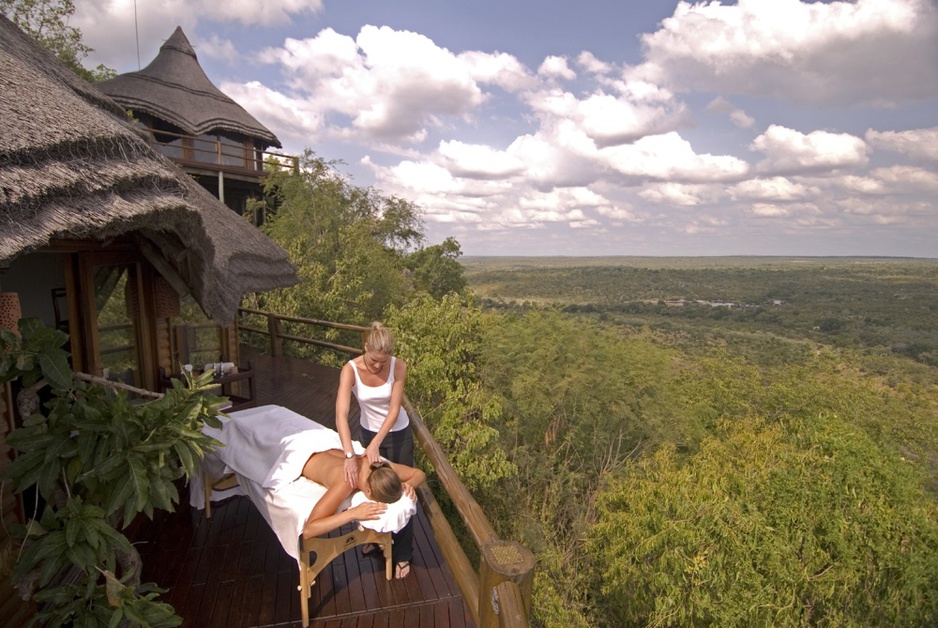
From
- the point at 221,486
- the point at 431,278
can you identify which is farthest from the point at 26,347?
the point at 431,278

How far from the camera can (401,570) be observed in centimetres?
294

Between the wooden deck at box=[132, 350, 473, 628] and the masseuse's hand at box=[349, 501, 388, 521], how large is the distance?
555 mm

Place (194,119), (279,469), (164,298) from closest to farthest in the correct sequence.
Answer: (279,469) < (164,298) < (194,119)

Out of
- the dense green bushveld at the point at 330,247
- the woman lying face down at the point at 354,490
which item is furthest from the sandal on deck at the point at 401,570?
the dense green bushveld at the point at 330,247

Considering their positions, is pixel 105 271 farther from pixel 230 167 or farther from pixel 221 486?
pixel 230 167

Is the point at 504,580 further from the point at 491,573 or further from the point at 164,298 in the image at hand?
the point at 164,298

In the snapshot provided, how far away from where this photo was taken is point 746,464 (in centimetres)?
1277

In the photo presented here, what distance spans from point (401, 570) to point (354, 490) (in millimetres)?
690

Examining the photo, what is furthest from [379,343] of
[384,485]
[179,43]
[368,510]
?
[179,43]

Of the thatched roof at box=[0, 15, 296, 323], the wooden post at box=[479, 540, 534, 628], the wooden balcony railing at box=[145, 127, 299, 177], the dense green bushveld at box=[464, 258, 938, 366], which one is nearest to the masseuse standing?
the wooden post at box=[479, 540, 534, 628]

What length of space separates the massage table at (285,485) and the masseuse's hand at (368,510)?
58mm

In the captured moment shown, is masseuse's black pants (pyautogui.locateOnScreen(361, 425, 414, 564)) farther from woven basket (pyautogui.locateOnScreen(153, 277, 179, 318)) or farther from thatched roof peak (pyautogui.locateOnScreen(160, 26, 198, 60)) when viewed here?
thatched roof peak (pyautogui.locateOnScreen(160, 26, 198, 60))

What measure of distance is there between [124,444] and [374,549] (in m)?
1.64

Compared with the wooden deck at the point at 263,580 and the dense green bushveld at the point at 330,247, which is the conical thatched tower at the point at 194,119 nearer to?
the dense green bushveld at the point at 330,247
